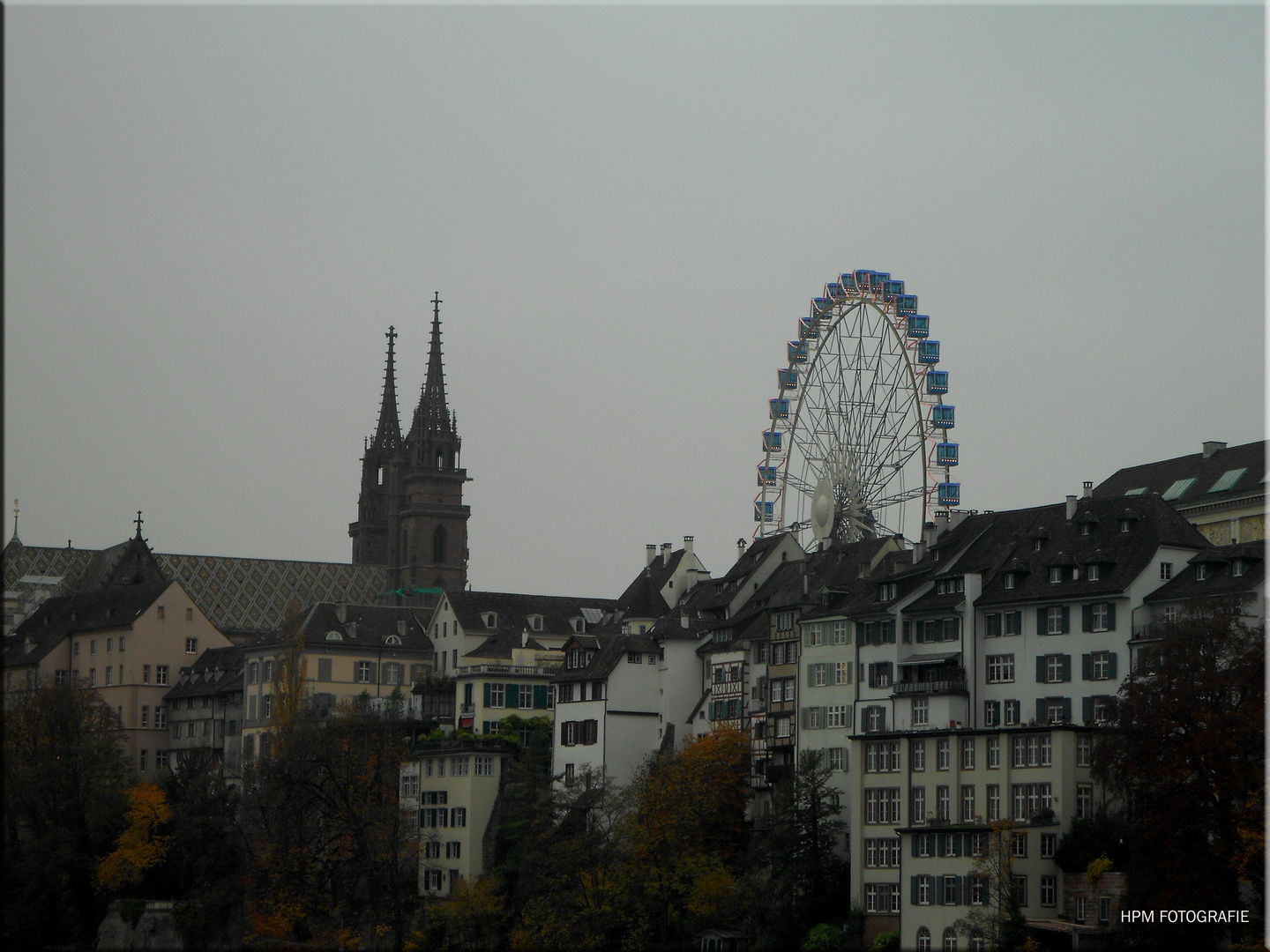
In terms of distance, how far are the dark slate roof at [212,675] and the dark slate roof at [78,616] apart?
20.2 ft

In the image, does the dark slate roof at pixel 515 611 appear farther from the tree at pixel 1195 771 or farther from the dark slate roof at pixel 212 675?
the tree at pixel 1195 771

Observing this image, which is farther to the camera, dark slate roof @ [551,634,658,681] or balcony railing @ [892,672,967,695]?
dark slate roof @ [551,634,658,681]

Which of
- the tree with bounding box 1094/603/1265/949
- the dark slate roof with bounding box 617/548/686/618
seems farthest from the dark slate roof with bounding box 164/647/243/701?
the tree with bounding box 1094/603/1265/949

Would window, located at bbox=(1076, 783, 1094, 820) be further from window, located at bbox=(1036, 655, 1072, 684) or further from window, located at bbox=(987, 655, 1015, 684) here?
window, located at bbox=(987, 655, 1015, 684)

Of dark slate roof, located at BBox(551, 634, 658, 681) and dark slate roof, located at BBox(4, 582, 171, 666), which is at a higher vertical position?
dark slate roof, located at BBox(4, 582, 171, 666)

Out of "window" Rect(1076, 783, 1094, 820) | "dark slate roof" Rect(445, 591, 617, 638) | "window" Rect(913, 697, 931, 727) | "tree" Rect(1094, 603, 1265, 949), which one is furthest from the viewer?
"dark slate roof" Rect(445, 591, 617, 638)

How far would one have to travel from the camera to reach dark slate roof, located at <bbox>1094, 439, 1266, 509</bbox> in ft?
335

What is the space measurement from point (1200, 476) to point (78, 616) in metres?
→ 89.8

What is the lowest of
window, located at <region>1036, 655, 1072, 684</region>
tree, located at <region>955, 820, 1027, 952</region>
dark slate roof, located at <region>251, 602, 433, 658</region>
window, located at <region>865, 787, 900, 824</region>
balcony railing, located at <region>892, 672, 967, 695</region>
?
tree, located at <region>955, 820, 1027, 952</region>

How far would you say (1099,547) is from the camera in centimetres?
8344

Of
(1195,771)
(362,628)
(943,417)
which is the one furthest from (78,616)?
(1195,771)

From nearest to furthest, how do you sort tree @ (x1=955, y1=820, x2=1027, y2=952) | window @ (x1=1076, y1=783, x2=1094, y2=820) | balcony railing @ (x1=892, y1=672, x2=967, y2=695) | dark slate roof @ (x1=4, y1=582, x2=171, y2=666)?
tree @ (x1=955, y1=820, x2=1027, y2=952), window @ (x1=1076, y1=783, x2=1094, y2=820), balcony railing @ (x1=892, y1=672, x2=967, y2=695), dark slate roof @ (x1=4, y1=582, x2=171, y2=666)

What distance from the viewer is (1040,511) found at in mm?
89438

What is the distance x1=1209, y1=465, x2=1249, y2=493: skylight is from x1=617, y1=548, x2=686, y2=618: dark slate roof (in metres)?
32.2
